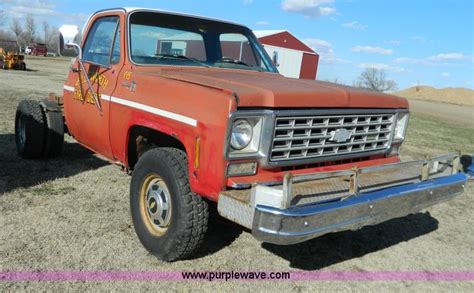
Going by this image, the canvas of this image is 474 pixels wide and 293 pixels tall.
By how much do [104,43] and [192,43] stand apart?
91cm

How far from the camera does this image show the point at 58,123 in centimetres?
580

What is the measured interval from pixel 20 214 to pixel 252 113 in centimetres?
259

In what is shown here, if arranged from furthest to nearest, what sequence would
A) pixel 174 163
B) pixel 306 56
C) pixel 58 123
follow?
pixel 306 56
pixel 58 123
pixel 174 163

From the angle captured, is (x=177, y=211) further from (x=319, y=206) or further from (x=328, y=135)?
(x=328, y=135)

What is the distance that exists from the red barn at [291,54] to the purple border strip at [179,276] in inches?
1232

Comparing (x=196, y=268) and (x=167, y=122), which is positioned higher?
(x=167, y=122)

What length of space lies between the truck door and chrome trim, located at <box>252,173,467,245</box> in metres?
2.25

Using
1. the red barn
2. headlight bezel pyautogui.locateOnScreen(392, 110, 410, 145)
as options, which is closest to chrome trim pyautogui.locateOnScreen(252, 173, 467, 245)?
headlight bezel pyautogui.locateOnScreen(392, 110, 410, 145)

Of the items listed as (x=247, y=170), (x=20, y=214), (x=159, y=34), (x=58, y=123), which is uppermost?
(x=159, y=34)

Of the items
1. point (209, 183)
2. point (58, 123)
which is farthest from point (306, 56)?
point (209, 183)

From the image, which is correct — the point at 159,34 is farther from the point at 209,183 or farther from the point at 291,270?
the point at 291,270

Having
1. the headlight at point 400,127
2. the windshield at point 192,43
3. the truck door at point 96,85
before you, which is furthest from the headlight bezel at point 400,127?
the truck door at point 96,85

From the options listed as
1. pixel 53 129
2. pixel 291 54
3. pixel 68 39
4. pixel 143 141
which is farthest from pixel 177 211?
pixel 291 54

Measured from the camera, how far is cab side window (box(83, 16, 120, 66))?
4.41m
